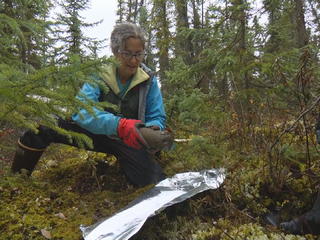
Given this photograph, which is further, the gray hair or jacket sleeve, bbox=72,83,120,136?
the gray hair

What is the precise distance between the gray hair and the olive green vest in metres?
0.26

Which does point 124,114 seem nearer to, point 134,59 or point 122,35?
point 134,59

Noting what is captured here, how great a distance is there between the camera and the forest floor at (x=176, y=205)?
256cm

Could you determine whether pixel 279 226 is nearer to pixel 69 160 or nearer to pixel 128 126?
pixel 128 126

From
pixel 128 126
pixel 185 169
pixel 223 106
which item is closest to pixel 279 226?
pixel 185 169

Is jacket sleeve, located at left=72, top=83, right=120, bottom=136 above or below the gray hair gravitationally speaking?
below

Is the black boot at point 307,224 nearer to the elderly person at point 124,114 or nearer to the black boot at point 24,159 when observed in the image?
the elderly person at point 124,114

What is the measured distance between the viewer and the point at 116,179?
13.0ft

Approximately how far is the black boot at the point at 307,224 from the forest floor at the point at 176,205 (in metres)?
0.08

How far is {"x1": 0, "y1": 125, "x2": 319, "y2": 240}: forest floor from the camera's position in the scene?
8.39ft

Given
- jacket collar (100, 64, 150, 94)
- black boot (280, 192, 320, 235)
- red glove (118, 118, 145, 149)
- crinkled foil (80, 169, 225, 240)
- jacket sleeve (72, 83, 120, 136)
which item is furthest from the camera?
jacket collar (100, 64, 150, 94)

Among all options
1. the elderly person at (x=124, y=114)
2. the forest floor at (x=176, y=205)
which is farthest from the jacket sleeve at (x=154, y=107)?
the forest floor at (x=176, y=205)

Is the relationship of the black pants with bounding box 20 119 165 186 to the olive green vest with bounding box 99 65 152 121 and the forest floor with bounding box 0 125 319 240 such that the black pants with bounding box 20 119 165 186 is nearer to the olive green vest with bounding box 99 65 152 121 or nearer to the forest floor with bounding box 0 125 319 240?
the forest floor with bounding box 0 125 319 240

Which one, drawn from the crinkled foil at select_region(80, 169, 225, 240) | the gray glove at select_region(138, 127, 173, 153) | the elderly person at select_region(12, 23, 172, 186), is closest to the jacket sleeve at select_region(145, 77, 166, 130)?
the elderly person at select_region(12, 23, 172, 186)
